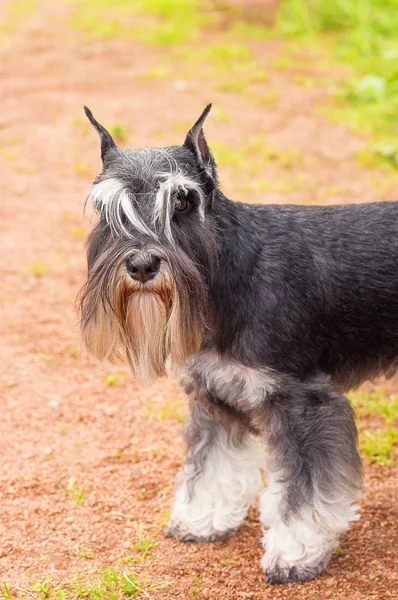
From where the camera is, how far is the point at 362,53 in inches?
604

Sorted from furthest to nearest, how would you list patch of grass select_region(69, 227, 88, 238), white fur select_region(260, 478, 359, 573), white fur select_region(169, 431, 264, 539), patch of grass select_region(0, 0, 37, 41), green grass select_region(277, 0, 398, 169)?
patch of grass select_region(0, 0, 37, 41) < green grass select_region(277, 0, 398, 169) < patch of grass select_region(69, 227, 88, 238) < white fur select_region(169, 431, 264, 539) < white fur select_region(260, 478, 359, 573)

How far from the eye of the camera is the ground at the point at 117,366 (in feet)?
17.6

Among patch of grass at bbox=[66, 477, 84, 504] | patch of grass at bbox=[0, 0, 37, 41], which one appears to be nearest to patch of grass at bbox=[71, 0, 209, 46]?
patch of grass at bbox=[0, 0, 37, 41]

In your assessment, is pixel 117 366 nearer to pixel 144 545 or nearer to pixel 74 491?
pixel 74 491

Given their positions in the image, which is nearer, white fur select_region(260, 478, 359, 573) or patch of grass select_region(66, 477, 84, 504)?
white fur select_region(260, 478, 359, 573)

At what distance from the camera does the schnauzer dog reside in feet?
14.5

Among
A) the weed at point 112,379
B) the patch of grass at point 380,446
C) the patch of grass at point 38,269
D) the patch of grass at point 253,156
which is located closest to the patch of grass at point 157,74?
the patch of grass at point 253,156

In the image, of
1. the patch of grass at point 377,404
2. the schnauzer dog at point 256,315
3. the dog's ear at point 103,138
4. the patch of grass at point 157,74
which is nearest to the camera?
the schnauzer dog at point 256,315

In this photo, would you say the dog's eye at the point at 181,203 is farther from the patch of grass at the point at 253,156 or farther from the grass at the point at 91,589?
the patch of grass at the point at 253,156

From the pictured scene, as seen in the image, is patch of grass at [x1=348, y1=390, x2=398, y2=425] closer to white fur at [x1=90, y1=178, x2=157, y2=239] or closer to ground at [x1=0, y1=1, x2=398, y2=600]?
ground at [x1=0, y1=1, x2=398, y2=600]

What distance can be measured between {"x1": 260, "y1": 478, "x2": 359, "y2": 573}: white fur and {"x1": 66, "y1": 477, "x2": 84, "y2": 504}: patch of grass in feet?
4.58

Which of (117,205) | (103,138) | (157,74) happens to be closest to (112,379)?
(103,138)

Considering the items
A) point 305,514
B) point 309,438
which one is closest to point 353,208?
point 309,438

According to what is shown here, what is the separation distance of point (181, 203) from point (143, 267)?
1.46 feet
